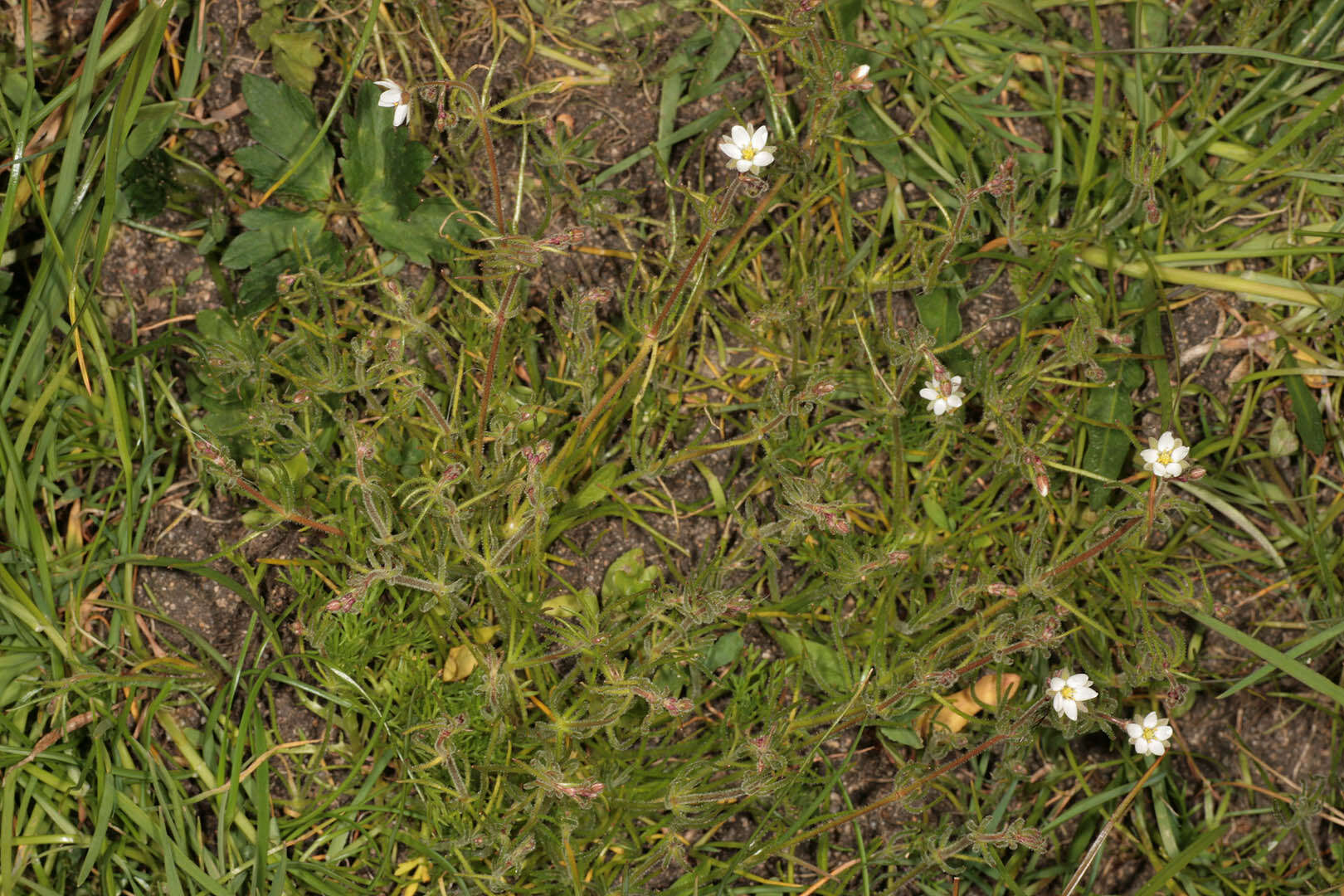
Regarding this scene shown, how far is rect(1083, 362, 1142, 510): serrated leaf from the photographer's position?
3.21 meters

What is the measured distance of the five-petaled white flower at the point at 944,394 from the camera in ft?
9.23

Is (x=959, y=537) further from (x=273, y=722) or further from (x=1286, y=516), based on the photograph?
(x=273, y=722)

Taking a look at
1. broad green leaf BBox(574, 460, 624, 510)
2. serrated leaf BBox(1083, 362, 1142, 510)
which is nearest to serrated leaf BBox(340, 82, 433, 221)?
broad green leaf BBox(574, 460, 624, 510)

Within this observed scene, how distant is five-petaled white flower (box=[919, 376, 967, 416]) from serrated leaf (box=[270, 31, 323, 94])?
6.67ft

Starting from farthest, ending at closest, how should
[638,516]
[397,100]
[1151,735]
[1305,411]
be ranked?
[1305,411]
[638,516]
[1151,735]
[397,100]

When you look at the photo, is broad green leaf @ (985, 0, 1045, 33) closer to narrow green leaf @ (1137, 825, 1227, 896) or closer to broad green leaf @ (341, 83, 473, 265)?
broad green leaf @ (341, 83, 473, 265)

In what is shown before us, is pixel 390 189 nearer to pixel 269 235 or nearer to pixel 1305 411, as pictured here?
pixel 269 235

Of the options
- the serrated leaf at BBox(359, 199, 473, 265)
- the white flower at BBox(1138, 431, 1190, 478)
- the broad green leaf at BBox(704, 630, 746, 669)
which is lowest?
the broad green leaf at BBox(704, 630, 746, 669)

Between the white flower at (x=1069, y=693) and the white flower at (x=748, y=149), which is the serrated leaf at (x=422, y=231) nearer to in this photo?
the white flower at (x=748, y=149)

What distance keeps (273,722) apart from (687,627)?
4.11 feet

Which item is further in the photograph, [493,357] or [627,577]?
[627,577]

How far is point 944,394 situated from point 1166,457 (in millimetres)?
556

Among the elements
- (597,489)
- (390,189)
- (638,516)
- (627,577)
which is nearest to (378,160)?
(390,189)

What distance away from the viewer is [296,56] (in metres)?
3.23
